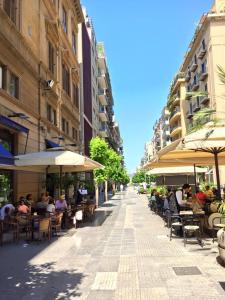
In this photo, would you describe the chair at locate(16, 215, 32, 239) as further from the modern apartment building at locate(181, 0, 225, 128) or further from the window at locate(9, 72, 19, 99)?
the modern apartment building at locate(181, 0, 225, 128)

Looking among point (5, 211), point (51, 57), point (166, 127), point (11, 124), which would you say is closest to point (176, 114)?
point (166, 127)

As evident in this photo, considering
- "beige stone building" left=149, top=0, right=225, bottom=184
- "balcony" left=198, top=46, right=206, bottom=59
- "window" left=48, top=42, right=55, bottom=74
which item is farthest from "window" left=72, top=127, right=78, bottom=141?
"balcony" left=198, top=46, right=206, bottom=59

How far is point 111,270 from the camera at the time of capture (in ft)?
23.5

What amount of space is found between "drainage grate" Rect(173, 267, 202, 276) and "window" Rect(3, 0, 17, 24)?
13.4m

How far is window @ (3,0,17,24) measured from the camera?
622 inches

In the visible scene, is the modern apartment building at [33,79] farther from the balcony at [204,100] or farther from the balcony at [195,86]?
the balcony at [195,86]

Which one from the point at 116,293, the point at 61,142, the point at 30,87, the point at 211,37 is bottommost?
the point at 116,293

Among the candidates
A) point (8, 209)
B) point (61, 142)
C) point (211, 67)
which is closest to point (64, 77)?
point (61, 142)

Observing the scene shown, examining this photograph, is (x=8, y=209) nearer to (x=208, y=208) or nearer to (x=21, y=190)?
(x=21, y=190)

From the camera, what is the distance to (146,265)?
7.45 meters

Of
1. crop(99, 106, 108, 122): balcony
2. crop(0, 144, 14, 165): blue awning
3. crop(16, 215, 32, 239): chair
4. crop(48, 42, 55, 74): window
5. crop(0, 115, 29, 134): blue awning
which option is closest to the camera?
crop(0, 144, 14, 165): blue awning

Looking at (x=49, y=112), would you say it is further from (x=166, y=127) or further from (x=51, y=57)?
Answer: (x=166, y=127)

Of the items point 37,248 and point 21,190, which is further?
point 21,190

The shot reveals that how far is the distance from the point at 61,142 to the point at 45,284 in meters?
19.8
